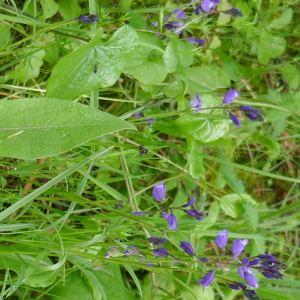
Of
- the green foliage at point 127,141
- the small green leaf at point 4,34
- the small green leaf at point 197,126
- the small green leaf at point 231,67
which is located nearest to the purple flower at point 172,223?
the green foliage at point 127,141

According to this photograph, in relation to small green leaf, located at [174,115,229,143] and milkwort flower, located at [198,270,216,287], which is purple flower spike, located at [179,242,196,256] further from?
small green leaf, located at [174,115,229,143]

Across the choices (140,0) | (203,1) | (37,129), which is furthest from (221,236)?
(140,0)

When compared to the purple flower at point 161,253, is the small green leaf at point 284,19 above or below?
above

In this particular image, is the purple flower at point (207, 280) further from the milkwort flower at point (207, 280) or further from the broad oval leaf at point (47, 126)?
the broad oval leaf at point (47, 126)

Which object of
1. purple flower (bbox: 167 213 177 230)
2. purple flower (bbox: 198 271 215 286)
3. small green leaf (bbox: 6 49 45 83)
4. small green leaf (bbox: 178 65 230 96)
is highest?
small green leaf (bbox: 6 49 45 83)

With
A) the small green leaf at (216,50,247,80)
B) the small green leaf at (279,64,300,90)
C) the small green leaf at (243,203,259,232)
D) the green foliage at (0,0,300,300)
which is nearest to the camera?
the green foliage at (0,0,300,300)

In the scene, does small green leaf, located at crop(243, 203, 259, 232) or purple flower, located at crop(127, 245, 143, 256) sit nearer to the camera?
purple flower, located at crop(127, 245, 143, 256)

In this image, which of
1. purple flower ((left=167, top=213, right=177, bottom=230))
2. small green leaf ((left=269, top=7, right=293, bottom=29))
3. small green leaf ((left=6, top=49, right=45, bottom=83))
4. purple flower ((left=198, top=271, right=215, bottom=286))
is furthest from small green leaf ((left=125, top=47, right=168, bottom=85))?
small green leaf ((left=269, top=7, right=293, bottom=29))

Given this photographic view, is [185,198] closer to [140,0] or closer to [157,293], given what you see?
[157,293]

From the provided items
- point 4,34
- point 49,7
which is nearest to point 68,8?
point 49,7
